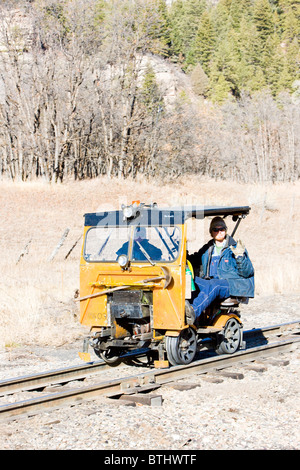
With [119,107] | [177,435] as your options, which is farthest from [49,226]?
[177,435]

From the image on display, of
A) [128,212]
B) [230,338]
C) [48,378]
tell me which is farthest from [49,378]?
[230,338]

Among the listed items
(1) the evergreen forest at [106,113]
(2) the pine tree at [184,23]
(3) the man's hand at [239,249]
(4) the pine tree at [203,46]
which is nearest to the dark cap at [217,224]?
(3) the man's hand at [239,249]

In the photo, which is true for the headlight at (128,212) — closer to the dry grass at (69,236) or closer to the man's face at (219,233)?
the man's face at (219,233)

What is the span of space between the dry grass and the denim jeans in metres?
1.75

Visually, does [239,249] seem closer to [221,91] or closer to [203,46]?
[221,91]

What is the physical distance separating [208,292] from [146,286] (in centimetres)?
112

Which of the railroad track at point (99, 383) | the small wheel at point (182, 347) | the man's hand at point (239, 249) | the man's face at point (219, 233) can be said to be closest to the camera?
the railroad track at point (99, 383)

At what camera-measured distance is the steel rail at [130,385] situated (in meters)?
6.77

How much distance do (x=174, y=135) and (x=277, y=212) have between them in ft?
60.4

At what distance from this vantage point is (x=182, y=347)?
864 centimetres

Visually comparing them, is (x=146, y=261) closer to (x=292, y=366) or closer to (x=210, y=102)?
(x=292, y=366)

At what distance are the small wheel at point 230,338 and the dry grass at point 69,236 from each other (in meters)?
1.87

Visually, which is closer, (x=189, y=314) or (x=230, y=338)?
(x=189, y=314)

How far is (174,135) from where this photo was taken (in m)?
52.6
